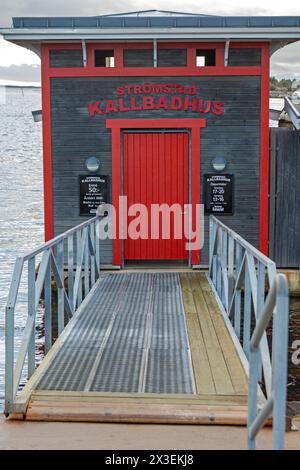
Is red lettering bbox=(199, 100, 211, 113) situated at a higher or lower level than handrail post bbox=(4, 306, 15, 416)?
higher

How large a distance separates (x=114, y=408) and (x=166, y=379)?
0.84 metres

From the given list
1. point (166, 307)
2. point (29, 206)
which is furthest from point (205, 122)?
point (29, 206)

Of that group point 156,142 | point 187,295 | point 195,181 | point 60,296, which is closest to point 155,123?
point 156,142

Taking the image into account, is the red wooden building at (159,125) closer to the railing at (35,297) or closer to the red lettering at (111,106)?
the red lettering at (111,106)

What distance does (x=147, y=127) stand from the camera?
1138cm

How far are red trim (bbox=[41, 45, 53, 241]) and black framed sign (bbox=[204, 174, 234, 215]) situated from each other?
2480mm

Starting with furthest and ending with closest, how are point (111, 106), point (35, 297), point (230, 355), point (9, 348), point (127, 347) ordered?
point (111, 106) → point (127, 347) → point (230, 355) → point (35, 297) → point (9, 348)

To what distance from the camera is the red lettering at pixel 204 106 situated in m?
11.3

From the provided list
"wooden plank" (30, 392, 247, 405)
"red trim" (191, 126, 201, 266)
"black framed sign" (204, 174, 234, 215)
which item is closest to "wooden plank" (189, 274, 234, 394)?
"wooden plank" (30, 392, 247, 405)

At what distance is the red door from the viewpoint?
11.5 metres

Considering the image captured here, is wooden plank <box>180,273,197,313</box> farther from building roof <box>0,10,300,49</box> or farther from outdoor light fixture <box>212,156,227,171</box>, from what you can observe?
building roof <box>0,10,300,49</box>

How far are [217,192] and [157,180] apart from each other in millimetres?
Answer: 994

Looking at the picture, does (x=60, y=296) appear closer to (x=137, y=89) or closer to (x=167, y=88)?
(x=137, y=89)

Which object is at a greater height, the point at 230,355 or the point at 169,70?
the point at 169,70
